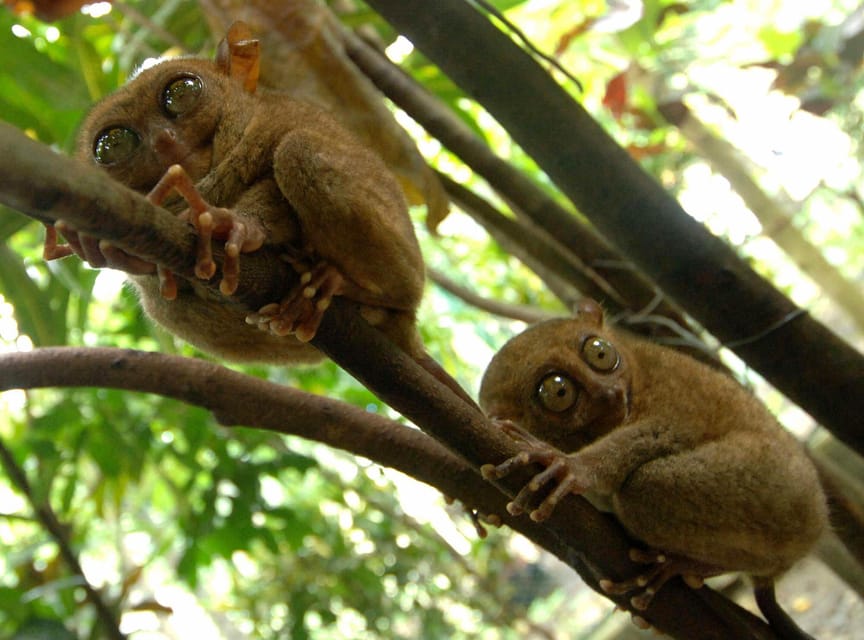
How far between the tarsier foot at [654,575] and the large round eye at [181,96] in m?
1.29

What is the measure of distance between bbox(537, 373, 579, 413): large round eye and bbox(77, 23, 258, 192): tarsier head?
3.17 ft

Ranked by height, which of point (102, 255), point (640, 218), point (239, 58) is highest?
point (640, 218)

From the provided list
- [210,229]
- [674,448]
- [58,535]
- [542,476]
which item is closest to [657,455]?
[674,448]

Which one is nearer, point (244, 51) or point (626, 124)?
point (244, 51)

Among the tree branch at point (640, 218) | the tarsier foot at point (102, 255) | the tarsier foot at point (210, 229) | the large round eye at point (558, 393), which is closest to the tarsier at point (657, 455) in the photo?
the large round eye at point (558, 393)

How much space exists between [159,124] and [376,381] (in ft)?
2.34

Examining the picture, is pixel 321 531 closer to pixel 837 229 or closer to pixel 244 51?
pixel 244 51

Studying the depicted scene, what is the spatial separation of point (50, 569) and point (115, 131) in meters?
2.59

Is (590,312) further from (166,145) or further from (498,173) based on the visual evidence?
(166,145)

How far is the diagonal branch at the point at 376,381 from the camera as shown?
3.07 feet

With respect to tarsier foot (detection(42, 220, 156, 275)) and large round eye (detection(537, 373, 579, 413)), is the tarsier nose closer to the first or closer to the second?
tarsier foot (detection(42, 220, 156, 275))

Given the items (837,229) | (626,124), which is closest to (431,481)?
(626,124)

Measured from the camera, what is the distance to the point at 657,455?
2.00 m

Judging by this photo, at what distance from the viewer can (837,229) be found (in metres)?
5.82
